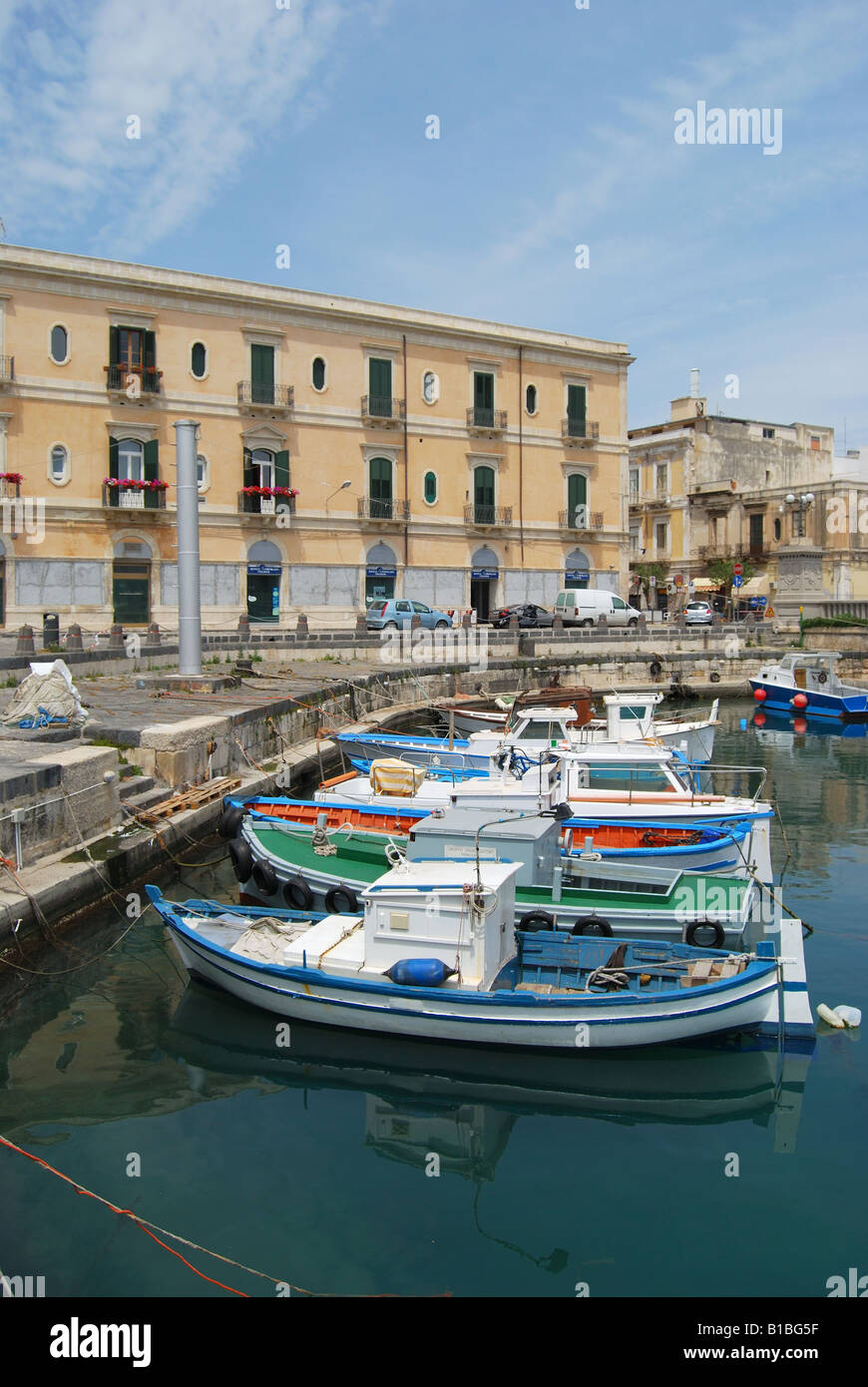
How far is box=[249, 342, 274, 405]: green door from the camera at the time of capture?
39.4 m

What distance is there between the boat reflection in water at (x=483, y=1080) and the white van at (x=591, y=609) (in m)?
32.0

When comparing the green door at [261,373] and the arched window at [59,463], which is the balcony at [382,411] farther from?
the arched window at [59,463]

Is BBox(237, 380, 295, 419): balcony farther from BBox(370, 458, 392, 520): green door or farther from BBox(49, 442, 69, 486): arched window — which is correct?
BBox(49, 442, 69, 486): arched window

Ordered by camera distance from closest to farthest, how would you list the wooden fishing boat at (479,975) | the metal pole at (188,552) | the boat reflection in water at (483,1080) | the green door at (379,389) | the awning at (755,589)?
the boat reflection in water at (483,1080) < the wooden fishing boat at (479,975) < the metal pole at (188,552) < the green door at (379,389) < the awning at (755,589)

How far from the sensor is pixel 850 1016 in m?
10.2

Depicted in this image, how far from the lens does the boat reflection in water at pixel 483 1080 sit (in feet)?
28.0

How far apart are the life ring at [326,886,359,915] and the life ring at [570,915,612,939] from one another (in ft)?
8.98

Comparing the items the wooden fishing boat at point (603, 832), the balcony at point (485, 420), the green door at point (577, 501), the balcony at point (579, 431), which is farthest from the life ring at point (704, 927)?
the balcony at point (579, 431)

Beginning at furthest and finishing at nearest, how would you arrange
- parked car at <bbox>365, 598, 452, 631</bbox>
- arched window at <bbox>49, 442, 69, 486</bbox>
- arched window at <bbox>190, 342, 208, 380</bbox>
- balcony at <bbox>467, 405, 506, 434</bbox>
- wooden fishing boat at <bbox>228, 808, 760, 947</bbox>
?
balcony at <bbox>467, 405, 506, 434</bbox>
arched window at <bbox>190, 342, 208, 380</bbox>
parked car at <bbox>365, 598, 452, 631</bbox>
arched window at <bbox>49, 442, 69, 486</bbox>
wooden fishing boat at <bbox>228, 808, 760, 947</bbox>

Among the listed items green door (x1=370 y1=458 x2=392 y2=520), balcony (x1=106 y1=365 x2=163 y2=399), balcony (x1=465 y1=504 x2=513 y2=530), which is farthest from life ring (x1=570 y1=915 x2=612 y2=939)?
balcony (x1=465 y1=504 x2=513 y2=530)

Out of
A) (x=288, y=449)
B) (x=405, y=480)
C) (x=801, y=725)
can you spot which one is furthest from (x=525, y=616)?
(x=801, y=725)

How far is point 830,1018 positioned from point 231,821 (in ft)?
27.4

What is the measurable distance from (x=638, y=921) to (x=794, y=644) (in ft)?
111
